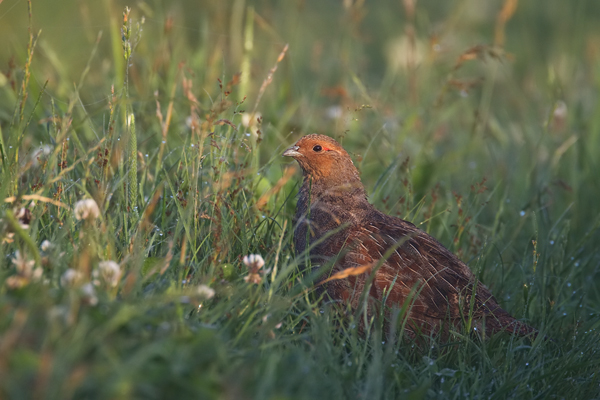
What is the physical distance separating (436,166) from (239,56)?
2412mm

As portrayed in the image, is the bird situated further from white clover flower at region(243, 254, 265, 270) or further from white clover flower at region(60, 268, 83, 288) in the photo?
white clover flower at region(60, 268, 83, 288)

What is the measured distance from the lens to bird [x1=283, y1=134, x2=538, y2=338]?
3.56 m

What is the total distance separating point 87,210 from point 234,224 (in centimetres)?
92

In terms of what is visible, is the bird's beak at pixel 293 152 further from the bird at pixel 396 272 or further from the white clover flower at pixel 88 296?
the white clover flower at pixel 88 296

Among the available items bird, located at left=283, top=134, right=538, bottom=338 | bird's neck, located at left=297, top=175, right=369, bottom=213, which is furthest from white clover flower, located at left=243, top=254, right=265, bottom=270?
bird's neck, located at left=297, top=175, right=369, bottom=213

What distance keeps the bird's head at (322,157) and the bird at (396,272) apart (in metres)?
0.18

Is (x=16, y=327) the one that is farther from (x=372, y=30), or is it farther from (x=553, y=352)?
(x=372, y=30)

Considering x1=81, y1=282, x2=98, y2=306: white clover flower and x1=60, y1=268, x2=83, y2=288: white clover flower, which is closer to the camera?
x1=81, y1=282, x2=98, y2=306: white clover flower

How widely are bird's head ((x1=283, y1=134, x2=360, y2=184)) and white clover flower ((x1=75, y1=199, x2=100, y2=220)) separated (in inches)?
63.8

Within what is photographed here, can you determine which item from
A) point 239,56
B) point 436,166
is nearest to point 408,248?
point 436,166

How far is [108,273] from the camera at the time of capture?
2.56 metres

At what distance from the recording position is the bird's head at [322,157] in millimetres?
4320

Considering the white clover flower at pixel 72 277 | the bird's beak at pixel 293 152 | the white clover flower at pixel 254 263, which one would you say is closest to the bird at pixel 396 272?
the bird's beak at pixel 293 152

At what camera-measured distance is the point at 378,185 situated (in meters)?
4.69
